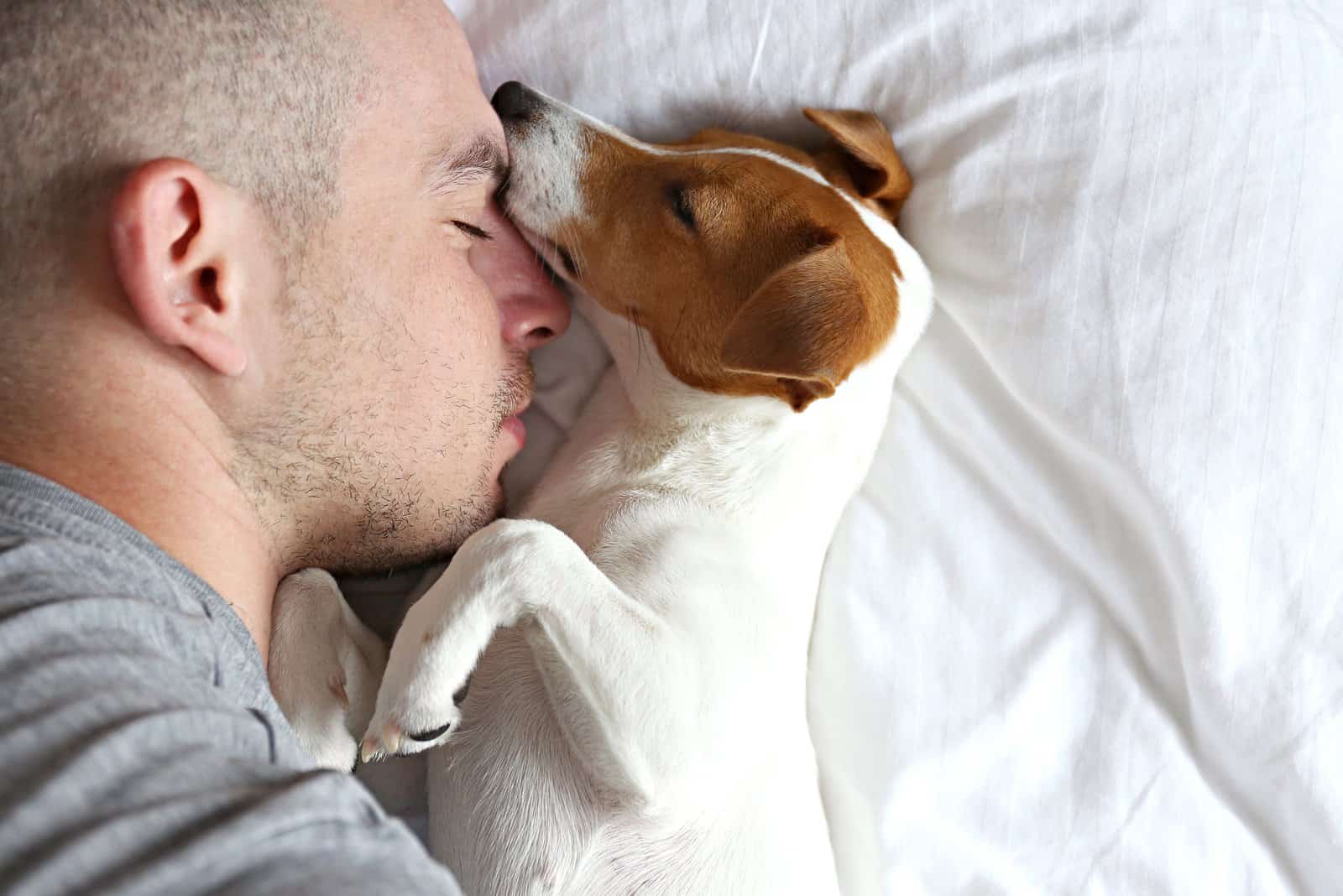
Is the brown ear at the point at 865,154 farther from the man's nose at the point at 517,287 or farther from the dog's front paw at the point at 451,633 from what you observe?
the dog's front paw at the point at 451,633

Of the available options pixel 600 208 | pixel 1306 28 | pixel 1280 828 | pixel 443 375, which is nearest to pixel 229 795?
pixel 443 375

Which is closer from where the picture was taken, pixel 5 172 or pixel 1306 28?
pixel 5 172

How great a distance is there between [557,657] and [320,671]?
0.39 m

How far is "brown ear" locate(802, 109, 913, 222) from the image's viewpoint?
6.11ft

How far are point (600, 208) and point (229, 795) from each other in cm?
118

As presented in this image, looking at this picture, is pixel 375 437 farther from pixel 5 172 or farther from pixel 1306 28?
pixel 1306 28

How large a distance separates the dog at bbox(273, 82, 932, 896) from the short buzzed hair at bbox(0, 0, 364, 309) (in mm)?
437

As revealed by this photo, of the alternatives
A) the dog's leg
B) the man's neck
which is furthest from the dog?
the man's neck

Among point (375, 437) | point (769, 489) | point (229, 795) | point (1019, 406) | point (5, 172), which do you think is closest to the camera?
point (229, 795)

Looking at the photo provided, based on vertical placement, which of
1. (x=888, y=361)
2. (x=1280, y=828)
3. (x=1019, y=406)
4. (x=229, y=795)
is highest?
(x=229, y=795)

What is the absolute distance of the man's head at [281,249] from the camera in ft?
4.30

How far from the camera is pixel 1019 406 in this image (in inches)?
76.7

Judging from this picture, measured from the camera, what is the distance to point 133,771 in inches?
36.6

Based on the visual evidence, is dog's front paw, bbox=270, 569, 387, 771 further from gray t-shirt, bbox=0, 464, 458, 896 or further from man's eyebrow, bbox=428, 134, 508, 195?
man's eyebrow, bbox=428, 134, 508, 195
